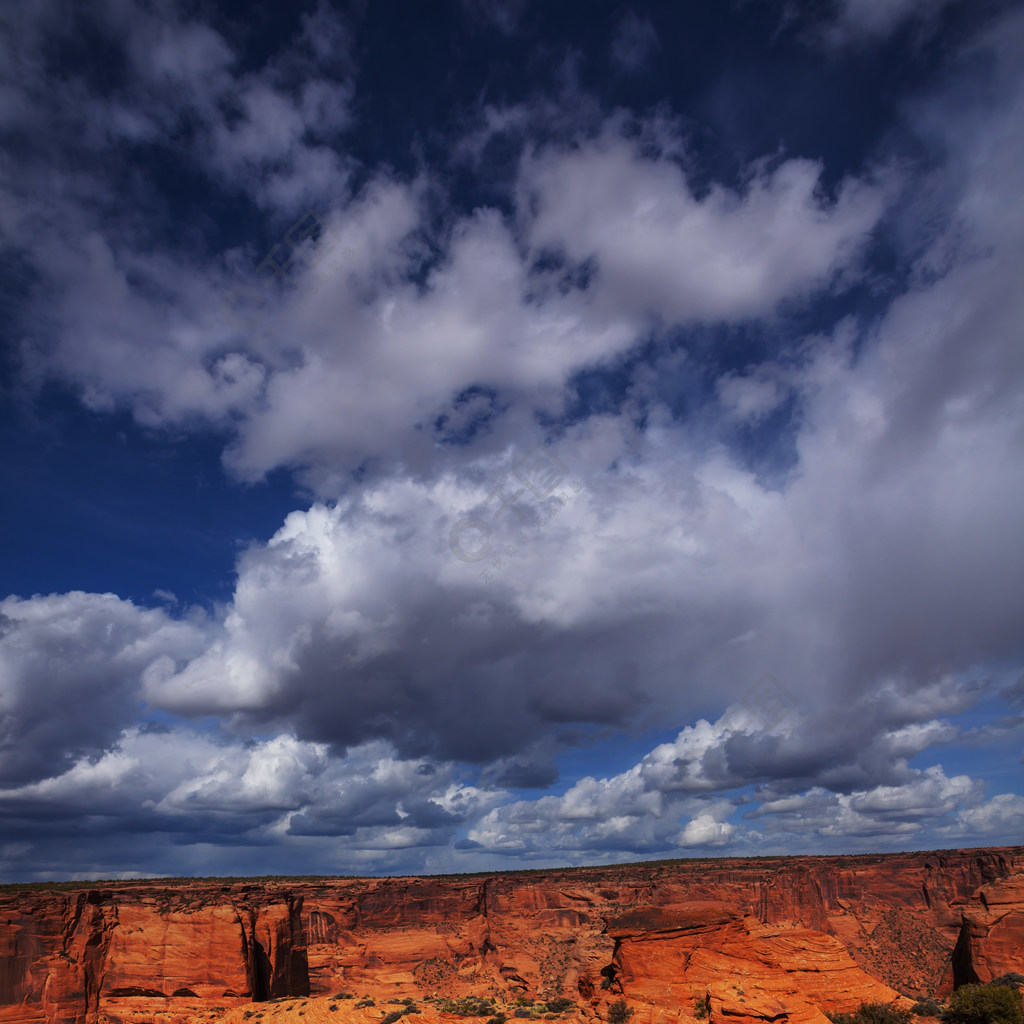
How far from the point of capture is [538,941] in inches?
4747

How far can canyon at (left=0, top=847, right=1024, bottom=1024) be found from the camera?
3234 cm

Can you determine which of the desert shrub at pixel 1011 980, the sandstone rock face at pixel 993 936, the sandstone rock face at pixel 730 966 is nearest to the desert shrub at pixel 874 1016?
the sandstone rock face at pixel 730 966

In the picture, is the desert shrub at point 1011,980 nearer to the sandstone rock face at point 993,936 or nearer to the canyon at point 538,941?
the sandstone rock face at point 993,936

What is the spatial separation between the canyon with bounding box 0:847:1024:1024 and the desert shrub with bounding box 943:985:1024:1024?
2.51 meters

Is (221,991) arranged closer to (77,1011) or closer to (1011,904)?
(77,1011)

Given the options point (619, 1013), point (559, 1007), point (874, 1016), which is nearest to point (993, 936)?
point (874, 1016)

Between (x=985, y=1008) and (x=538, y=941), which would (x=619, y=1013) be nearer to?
(x=985, y=1008)

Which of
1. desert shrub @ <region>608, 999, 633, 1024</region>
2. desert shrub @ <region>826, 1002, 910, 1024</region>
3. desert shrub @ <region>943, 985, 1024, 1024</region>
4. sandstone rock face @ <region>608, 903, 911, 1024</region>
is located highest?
sandstone rock face @ <region>608, 903, 911, 1024</region>

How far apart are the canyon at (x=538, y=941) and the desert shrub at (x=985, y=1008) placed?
8.23ft

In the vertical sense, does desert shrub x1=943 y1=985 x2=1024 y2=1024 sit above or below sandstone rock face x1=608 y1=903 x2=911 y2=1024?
below

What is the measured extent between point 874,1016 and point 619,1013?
1112 cm

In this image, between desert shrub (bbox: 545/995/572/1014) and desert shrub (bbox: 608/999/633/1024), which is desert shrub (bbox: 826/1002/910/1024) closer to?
desert shrub (bbox: 608/999/633/1024)

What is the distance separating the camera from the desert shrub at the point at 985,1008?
31500mm

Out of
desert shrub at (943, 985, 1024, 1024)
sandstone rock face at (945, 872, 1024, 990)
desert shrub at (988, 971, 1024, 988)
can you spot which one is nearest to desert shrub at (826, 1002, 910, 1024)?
desert shrub at (943, 985, 1024, 1024)
